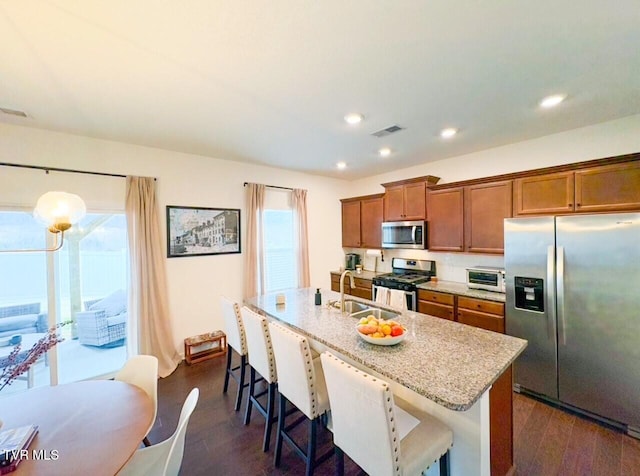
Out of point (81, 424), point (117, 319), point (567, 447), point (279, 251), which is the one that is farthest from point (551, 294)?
point (117, 319)

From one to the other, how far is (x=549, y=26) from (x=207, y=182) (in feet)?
12.1

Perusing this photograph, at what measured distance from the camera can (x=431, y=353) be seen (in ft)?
5.26

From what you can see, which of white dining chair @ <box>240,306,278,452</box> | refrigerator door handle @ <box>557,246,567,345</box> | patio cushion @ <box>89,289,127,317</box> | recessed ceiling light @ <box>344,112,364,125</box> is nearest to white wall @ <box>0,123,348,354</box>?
patio cushion @ <box>89,289,127,317</box>

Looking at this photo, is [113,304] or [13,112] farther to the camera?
[113,304]

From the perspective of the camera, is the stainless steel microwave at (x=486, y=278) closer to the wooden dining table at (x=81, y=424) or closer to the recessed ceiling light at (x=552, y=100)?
the recessed ceiling light at (x=552, y=100)

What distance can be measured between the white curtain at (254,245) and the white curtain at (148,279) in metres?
1.09

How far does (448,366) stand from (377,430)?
53 cm

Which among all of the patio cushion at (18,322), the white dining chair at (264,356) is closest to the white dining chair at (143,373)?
the white dining chair at (264,356)

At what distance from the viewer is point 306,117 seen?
2543mm

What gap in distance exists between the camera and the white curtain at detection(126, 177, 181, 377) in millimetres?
3152

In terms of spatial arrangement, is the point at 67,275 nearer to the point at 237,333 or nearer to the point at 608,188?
the point at 237,333

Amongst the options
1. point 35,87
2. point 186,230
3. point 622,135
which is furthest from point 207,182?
point 622,135

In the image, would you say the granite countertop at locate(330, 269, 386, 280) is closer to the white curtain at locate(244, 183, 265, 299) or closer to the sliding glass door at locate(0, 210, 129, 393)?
the white curtain at locate(244, 183, 265, 299)

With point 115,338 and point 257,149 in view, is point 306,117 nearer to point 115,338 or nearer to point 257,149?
point 257,149
